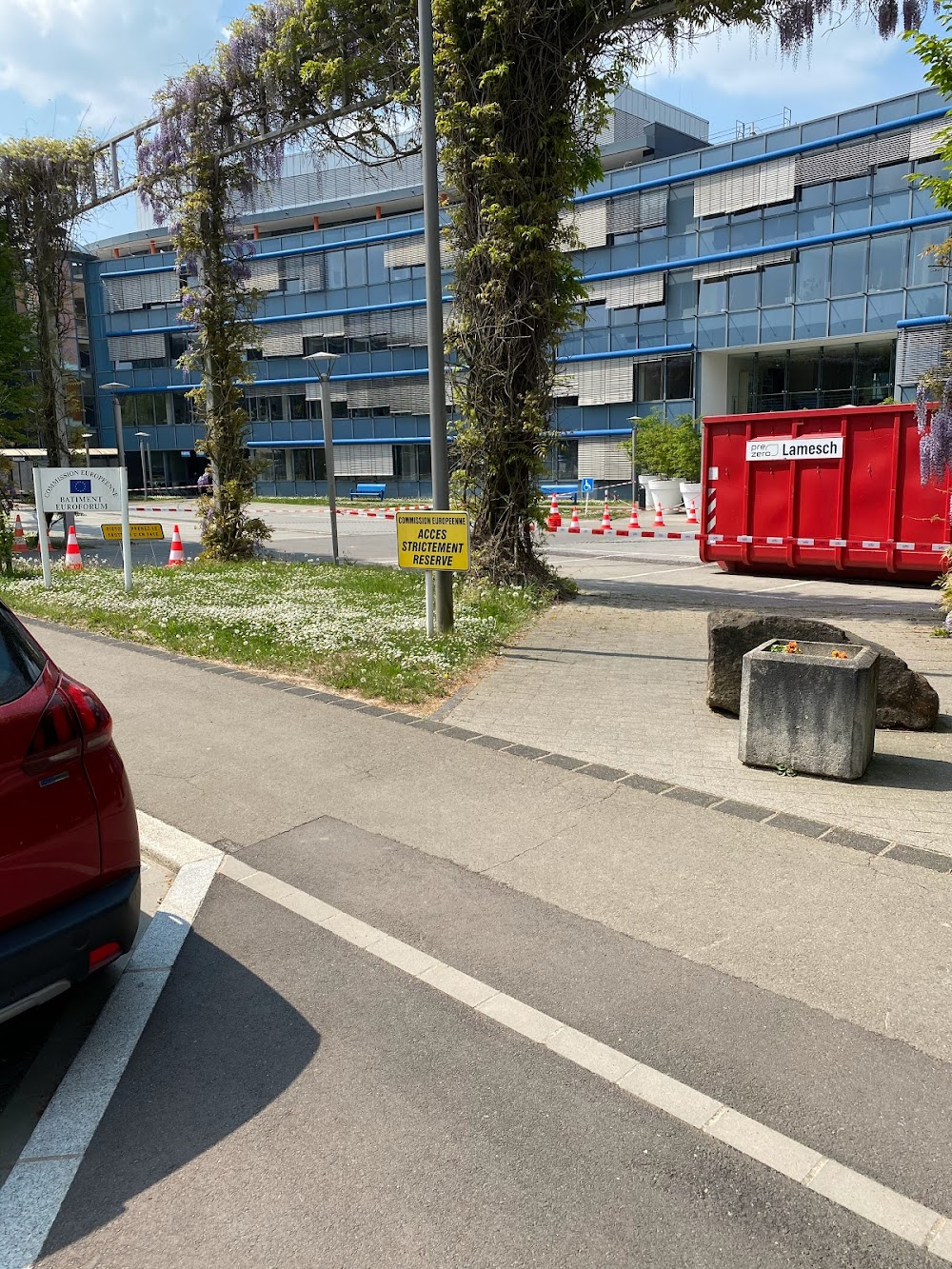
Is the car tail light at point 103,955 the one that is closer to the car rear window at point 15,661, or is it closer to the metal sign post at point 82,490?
the car rear window at point 15,661

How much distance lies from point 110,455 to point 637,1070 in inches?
2277

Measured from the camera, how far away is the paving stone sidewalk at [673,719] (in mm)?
5711

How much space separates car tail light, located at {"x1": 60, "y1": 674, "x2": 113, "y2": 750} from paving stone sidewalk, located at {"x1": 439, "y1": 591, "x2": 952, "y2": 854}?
3696 mm

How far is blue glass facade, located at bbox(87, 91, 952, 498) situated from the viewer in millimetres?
30359

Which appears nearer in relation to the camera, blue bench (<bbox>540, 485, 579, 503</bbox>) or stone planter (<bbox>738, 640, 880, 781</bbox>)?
A: stone planter (<bbox>738, 640, 880, 781</bbox>)

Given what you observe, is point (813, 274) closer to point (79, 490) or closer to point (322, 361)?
point (322, 361)

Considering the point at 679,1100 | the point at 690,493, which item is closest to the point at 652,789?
the point at 679,1100

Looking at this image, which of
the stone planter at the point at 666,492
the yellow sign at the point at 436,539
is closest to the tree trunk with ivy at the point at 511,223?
the yellow sign at the point at 436,539

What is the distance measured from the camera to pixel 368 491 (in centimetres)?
4719

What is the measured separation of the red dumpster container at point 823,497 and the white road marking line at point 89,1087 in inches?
471


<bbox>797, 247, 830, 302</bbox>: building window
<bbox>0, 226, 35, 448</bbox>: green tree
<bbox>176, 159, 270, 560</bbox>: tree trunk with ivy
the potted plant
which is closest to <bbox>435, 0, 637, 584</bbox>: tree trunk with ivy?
<bbox>176, 159, 270, 560</bbox>: tree trunk with ivy

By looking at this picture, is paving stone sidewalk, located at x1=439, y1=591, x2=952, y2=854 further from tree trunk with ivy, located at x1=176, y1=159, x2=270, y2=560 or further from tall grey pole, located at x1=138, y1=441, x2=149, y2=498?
tall grey pole, located at x1=138, y1=441, x2=149, y2=498

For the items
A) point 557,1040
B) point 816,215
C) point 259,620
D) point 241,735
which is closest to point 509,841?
point 557,1040

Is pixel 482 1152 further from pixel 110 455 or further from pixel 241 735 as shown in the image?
pixel 110 455
